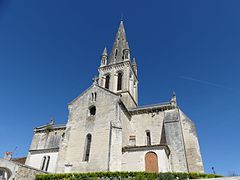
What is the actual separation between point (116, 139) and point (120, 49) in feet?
73.9

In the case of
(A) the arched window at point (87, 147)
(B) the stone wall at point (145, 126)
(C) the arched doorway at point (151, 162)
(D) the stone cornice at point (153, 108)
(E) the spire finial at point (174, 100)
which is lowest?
(C) the arched doorway at point (151, 162)

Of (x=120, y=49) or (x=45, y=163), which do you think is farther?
(x=120, y=49)

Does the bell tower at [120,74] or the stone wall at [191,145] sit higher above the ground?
the bell tower at [120,74]

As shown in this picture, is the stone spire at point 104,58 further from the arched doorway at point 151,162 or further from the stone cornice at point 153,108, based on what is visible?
the arched doorway at point 151,162

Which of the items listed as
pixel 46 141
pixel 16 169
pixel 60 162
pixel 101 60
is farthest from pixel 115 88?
pixel 16 169

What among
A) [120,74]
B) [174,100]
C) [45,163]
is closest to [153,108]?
[174,100]

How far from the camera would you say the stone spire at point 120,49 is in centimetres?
3456

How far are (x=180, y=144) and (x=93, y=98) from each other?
10.5m

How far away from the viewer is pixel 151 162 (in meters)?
17.3

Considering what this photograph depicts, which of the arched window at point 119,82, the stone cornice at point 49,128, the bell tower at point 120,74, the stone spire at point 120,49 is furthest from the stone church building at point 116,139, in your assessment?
the stone spire at point 120,49

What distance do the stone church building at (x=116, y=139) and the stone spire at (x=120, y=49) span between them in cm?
1335

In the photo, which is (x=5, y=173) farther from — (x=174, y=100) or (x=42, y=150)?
(x=174, y=100)

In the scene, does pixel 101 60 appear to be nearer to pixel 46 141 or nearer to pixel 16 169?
pixel 46 141

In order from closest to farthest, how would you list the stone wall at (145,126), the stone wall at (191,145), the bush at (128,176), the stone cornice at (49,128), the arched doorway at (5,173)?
the bush at (128,176)
the arched doorway at (5,173)
the stone wall at (191,145)
the stone wall at (145,126)
the stone cornice at (49,128)
